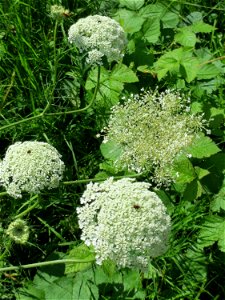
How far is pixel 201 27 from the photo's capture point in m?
4.26

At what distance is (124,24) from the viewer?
429cm

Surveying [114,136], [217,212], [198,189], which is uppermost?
[114,136]

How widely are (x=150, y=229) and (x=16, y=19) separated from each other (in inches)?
93.3

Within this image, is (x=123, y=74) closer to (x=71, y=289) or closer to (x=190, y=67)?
(x=190, y=67)

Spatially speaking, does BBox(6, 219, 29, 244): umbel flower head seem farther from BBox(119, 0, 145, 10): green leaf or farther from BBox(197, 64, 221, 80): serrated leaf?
BBox(119, 0, 145, 10): green leaf

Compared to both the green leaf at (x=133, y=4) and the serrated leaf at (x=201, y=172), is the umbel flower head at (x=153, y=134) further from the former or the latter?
the green leaf at (x=133, y=4)

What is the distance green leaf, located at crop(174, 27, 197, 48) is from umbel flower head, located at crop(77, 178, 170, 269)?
167 centimetres

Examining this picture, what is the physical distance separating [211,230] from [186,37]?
5.08ft

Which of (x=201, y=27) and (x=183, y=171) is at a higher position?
(x=201, y=27)

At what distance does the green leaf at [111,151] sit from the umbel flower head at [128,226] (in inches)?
31.6

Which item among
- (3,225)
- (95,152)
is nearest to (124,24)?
(95,152)

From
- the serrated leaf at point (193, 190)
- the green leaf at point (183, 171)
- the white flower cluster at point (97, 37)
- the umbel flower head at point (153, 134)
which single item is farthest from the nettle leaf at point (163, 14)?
the serrated leaf at point (193, 190)

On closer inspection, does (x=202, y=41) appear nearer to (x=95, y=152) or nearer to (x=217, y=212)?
Result: (x=95, y=152)

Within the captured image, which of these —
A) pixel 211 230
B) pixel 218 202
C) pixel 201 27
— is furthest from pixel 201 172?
pixel 201 27
